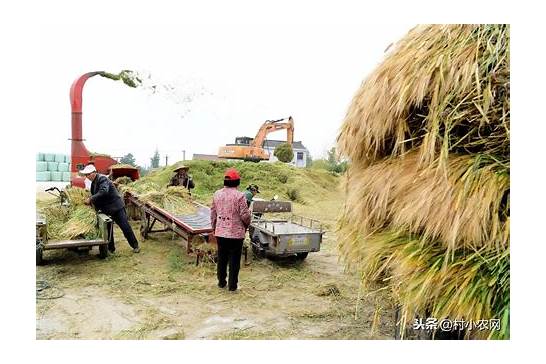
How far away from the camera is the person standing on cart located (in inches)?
244

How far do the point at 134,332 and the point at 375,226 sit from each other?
1810 mm

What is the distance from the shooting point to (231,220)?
158 inches

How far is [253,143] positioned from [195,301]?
9.82 feet

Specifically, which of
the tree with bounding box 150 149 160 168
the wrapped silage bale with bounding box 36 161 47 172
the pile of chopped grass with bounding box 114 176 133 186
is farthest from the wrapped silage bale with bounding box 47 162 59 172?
the pile of chopped grass with bounding box 114 176 133 186

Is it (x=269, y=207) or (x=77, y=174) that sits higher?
(x=77, y=174)

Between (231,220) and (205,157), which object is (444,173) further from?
(205,157)

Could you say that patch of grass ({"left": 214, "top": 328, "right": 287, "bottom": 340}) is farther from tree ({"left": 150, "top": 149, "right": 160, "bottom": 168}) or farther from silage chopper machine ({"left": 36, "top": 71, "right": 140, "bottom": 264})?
tree ({"left": 150, "top": 149, "right": 160, "bottom": 168})

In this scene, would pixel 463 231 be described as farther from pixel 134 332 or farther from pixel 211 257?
pixel 211 257

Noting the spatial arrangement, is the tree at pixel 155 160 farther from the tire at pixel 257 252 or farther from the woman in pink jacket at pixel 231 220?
the tire at pixel 257 252

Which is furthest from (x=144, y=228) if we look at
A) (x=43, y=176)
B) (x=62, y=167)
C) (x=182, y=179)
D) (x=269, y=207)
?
(x=43, y=176)

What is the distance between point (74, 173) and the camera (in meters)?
4.57

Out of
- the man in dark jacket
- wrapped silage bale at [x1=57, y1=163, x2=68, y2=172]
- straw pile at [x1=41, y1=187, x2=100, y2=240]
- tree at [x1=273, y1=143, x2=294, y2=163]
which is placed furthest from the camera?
tree at [x1=273, y1=143, x2=294, y2=163]

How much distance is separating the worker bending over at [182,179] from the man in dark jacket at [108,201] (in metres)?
0.98

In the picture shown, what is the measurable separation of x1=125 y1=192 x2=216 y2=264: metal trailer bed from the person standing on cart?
29 cm
